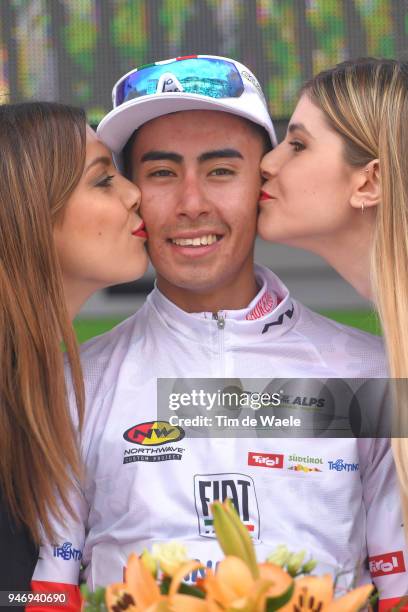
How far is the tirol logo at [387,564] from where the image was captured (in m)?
1.91

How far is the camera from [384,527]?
195 centimetres

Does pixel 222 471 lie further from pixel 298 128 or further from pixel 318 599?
pixel 318 599

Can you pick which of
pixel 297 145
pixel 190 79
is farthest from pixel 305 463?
pixel 190 79

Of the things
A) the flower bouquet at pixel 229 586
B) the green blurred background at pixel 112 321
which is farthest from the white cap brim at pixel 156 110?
the green blurred background at pixel 112 321

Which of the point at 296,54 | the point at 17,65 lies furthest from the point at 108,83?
the point at 296,54

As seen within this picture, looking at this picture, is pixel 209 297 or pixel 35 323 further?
pixel 209 297

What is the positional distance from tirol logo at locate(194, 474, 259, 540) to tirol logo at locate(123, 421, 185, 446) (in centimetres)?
9

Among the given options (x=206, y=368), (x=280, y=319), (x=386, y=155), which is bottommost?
(x=206, y=368)

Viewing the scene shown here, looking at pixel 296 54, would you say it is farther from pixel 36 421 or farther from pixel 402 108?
pixel 36 421

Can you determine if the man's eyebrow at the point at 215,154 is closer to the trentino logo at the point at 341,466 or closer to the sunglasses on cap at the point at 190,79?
the sunglasses on cap at the point at 190,79

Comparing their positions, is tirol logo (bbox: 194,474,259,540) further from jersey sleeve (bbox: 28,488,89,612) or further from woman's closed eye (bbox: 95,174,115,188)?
woman's closed eye (bbox: 95,174,115,188)

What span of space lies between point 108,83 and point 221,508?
2172 mm

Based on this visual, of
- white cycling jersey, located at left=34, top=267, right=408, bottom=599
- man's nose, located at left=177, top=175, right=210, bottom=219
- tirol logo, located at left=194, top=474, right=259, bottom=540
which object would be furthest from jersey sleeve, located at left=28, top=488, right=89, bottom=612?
man's nose, located at left=177, top=175, right=210, bottom=219

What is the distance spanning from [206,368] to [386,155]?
0.54 metres
